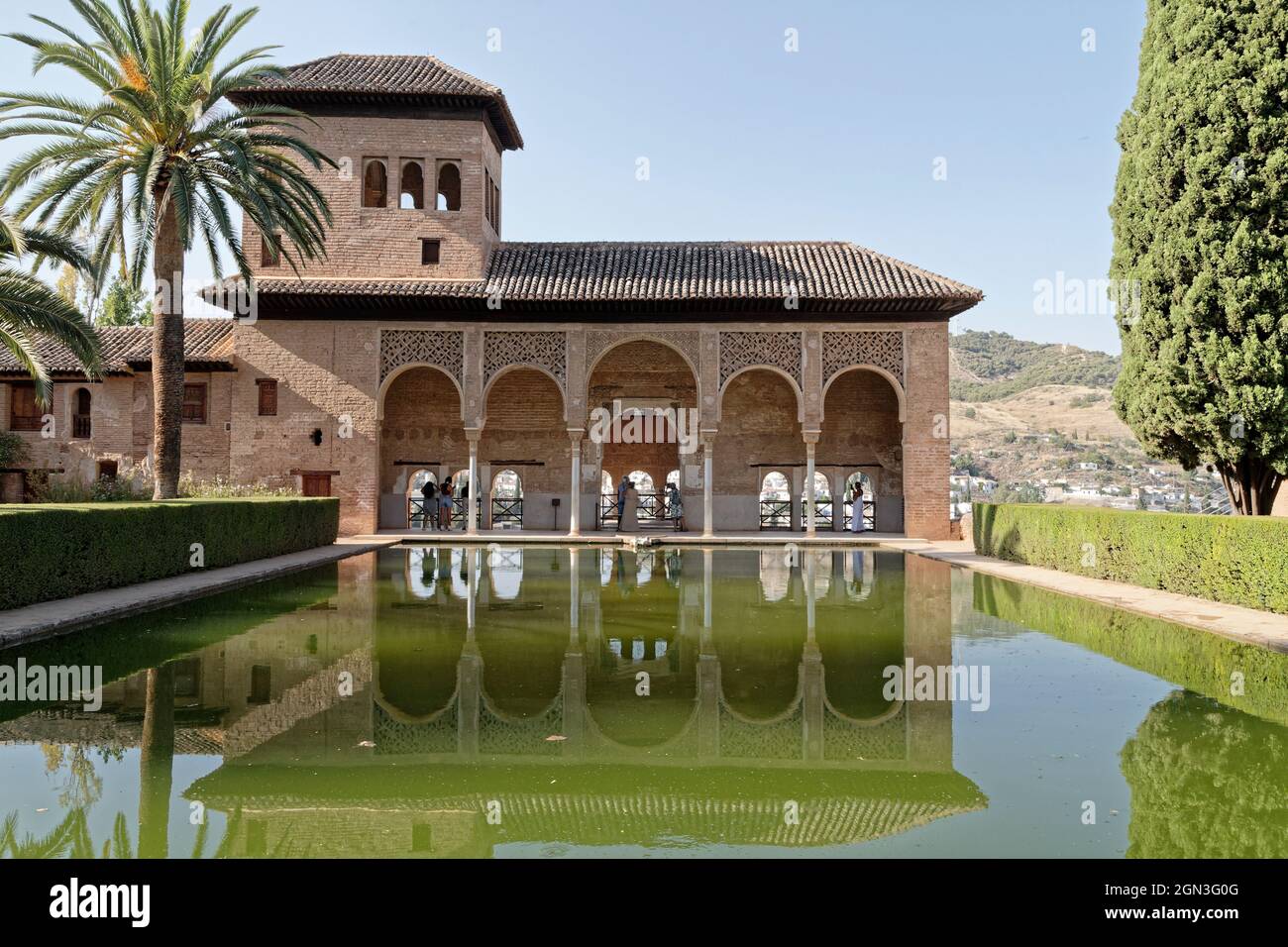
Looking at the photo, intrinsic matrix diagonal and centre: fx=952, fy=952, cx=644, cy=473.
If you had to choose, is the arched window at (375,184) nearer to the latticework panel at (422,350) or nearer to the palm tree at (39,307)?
the latticework panel at (422,350)

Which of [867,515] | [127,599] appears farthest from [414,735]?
[867,515]

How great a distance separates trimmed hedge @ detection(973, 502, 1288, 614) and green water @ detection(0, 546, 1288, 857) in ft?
4.71

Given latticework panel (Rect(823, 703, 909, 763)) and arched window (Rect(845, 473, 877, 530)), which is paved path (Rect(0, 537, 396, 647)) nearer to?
latticework panel (Rect(823, 703, 909, 763))

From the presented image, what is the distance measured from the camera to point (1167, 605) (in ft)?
34.1

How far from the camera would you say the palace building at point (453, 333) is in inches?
905

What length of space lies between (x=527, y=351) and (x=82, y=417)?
11779mm

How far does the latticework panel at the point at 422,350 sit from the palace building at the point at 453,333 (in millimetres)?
42

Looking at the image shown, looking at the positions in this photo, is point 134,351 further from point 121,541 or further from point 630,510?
point 121,541

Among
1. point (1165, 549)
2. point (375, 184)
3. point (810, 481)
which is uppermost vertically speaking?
point (375, 184)

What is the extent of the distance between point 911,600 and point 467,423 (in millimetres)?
14136

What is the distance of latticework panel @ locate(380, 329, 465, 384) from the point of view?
2331 centimetres

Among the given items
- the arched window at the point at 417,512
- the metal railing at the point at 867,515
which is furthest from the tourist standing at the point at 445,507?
the metal railing at the point at 867,515

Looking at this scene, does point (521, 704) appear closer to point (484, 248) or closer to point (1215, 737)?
point (1215, 737)
